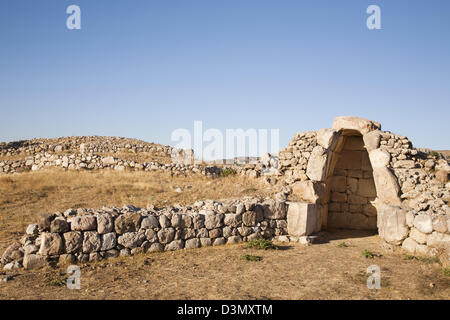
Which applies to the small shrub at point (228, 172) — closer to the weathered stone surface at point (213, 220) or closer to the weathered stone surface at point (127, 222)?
the weathered stone surface at point (213, 220)

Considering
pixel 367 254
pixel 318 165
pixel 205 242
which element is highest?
pixel 318 165

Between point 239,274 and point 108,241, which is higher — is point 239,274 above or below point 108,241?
below

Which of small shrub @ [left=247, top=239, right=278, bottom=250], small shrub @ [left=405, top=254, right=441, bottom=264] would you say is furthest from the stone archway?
small shrub @ [left=247, top=239, right=278, bottom=250]

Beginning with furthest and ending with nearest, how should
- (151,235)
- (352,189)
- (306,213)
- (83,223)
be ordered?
(352,189) → (306,213) → (151,235) → (83,223)

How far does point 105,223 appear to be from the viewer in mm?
7527

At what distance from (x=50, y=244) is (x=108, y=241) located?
1.16 metres

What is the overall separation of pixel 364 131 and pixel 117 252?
27.6 feet

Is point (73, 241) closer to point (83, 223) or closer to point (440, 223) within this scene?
point (83, 223)

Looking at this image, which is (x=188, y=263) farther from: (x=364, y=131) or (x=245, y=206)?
(x=364, y=131)

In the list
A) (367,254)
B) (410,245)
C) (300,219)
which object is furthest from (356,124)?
(367,254)

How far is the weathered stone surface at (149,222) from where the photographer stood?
8016mm

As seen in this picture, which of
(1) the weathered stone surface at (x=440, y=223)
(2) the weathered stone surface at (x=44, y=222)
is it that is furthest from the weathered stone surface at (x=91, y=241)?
(1) the weathered stone surface at (x=440, y=223)
